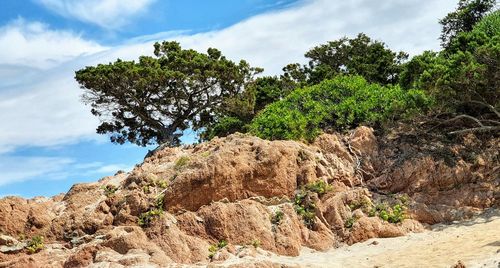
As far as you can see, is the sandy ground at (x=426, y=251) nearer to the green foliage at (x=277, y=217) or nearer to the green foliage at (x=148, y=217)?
the green foliage at (x=277, y=217)

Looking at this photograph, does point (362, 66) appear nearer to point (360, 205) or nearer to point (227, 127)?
point (227, 127)

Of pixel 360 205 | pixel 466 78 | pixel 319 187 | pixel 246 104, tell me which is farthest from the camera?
pixel 246 104

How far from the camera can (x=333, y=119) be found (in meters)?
19.4

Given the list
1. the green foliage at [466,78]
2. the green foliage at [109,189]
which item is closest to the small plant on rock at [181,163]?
the green foliage at [109,189]

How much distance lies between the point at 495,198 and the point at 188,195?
802cm

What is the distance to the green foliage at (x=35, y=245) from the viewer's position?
46.4 ft

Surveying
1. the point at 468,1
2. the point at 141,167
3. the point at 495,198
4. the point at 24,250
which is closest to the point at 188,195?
the point at 141,167

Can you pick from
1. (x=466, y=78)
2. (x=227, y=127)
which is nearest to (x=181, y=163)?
(x=466, y=78)

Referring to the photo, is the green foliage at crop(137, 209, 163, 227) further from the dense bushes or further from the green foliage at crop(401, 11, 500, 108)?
the green foliage at crop(401, 11, 500, 108)

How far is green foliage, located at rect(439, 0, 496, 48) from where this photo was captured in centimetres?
3066

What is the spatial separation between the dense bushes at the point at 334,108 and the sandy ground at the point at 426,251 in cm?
420

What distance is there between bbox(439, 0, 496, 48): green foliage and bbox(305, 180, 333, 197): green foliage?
16.6 metres

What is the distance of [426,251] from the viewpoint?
13531 millimetres

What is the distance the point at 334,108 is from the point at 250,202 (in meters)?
5.64
